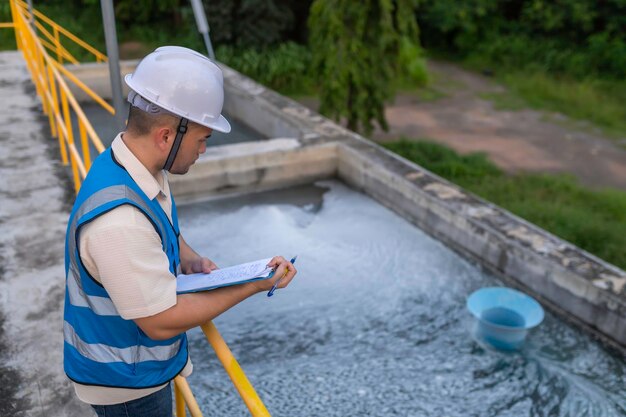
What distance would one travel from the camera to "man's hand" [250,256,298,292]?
1.63 m

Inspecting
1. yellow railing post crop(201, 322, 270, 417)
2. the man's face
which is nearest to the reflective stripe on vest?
yellow railing post crop(201, 322, 270, 417)

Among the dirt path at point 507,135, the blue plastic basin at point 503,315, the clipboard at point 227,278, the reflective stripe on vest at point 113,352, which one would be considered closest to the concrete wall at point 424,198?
the blue plastic basin at point 503,315

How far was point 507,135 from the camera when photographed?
11250 millimetres

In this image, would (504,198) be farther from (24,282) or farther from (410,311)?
(24,282)

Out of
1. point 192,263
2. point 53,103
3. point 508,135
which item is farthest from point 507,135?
point 192,263

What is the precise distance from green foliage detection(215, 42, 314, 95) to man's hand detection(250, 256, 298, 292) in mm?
12022

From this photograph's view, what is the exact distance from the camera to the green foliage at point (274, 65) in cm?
1353

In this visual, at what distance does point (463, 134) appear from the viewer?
→ 11.4 metres

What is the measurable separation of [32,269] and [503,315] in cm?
317

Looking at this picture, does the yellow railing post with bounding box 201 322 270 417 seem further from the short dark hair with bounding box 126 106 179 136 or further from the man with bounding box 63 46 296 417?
the short dark hair with bounding box 126 106 179 136

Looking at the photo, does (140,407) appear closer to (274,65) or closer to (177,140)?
(177,140)

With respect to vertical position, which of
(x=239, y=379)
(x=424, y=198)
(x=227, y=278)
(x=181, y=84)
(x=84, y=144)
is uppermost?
(x=181, y=84)

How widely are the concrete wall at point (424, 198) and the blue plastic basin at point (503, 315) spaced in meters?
0.33

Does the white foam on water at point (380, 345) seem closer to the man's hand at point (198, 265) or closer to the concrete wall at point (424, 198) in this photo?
the concrete wall at point (424, 198)
